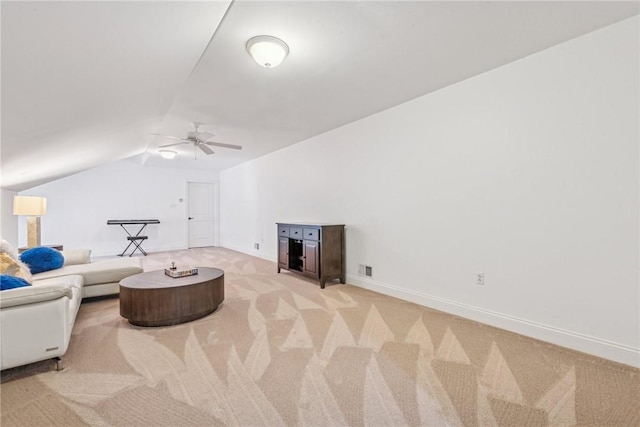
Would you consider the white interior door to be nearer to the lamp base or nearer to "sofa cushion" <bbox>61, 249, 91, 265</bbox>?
the lamp base

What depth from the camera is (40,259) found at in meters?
3.28

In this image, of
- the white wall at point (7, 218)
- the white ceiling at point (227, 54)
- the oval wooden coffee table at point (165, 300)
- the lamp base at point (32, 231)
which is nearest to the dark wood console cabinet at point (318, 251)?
the oval wooden coffee table at point (165, 300)

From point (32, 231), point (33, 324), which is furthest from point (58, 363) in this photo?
point (32, 231)

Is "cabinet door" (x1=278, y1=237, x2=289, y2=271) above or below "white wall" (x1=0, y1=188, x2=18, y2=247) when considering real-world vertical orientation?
below

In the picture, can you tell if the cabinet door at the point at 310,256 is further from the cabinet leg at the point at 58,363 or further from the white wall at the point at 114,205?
the white wall at the point at 114,205

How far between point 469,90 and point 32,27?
10.6 ft

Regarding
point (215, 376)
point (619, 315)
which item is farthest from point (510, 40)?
point (215, 376)

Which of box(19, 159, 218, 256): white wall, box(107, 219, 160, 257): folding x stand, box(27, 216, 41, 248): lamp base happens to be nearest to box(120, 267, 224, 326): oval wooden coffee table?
box(27, 216, 41, 248): lamp base

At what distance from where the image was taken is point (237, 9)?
1.84 m

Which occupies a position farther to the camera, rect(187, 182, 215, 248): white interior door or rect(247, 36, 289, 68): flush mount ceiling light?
rect(187, 182, 215, 248): white interior door

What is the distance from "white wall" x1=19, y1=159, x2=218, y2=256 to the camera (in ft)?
22.0

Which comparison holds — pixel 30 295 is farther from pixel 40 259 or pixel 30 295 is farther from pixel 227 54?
pixel 227 54

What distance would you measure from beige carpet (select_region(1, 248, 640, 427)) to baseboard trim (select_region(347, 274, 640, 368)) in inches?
3.6

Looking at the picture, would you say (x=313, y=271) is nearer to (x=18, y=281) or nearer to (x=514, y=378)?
(x=514, y=378)
